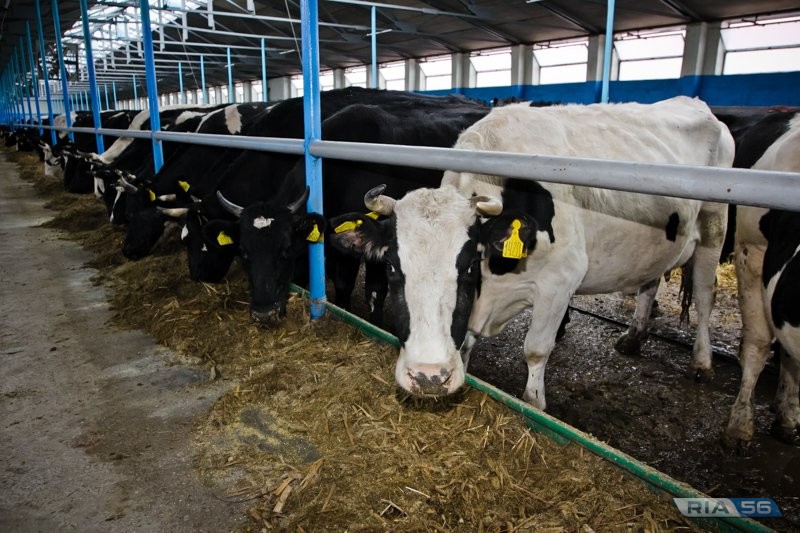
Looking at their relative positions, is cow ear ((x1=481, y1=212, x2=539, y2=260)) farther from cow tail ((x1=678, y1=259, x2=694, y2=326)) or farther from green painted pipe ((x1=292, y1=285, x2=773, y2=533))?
cow tail ((x1=678, y1=259, x2=694, y2=326))

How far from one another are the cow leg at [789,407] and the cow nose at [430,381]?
7.76ft

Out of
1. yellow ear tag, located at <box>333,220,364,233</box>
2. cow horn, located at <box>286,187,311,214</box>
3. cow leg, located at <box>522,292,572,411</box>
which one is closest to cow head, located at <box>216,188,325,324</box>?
cow horn, located at <box>286,187,311,214</box>

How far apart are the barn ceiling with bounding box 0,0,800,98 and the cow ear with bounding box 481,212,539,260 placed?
1005 cm

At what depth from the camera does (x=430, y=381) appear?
88.4 inches

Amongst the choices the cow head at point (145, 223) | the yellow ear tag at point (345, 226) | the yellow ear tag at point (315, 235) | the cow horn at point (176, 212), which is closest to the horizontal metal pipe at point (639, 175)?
the yellow ear tag at point (345, 226)

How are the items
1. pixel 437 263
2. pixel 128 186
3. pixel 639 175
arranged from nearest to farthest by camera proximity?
1. pixel 639 175
2. pixel 437 263
3. pixel 128 186

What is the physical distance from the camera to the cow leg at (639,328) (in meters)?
4.52

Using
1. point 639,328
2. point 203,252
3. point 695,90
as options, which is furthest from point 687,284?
point 695,90

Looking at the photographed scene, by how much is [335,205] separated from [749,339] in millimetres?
3276

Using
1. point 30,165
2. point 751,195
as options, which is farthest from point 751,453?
point 30,165

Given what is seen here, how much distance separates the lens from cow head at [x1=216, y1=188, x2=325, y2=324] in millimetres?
3818

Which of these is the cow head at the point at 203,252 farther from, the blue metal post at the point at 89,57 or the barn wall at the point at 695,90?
the barn wall at the point at 695,90

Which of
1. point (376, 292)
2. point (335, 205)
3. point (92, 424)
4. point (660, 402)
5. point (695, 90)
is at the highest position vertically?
point (695, 90)

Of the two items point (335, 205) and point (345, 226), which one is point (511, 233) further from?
point (335, 205)
